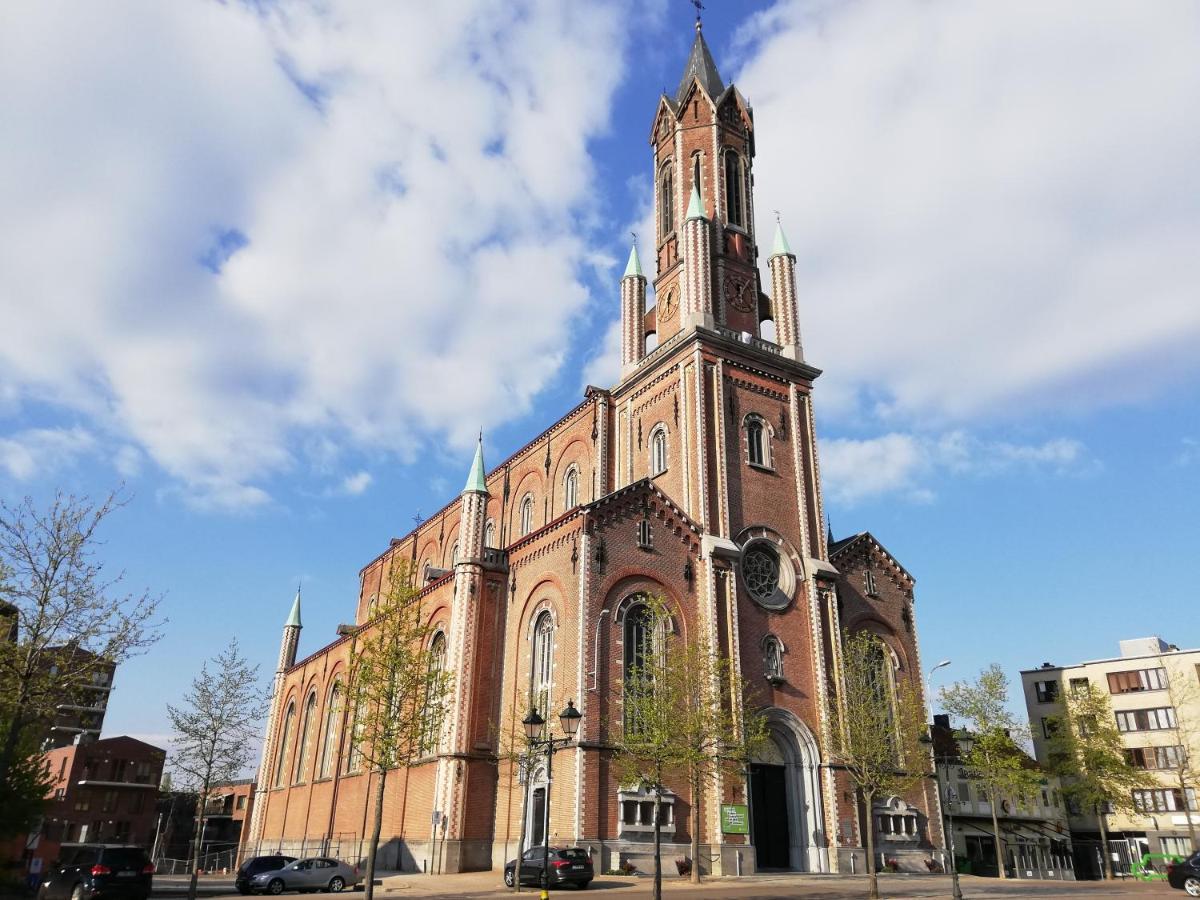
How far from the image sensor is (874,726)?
118 feet

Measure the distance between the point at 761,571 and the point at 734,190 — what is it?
76.6ft

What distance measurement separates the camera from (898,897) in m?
28.2

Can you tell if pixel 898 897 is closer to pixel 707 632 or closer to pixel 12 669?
pixel 707 632

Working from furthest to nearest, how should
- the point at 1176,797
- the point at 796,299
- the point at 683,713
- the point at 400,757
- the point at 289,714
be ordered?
the point at 289,714 → the point at 1176,797 → the point at 796,299 → the point at 683,713 → the point at 400,757

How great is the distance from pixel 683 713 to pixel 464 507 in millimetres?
16722

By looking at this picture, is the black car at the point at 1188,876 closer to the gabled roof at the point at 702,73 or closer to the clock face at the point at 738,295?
the clock face at the point at 738,295

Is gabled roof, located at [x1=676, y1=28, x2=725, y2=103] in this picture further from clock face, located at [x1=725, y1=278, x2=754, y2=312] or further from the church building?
clock face, located at [x1=725, y1=278, x2=754, y2=312]

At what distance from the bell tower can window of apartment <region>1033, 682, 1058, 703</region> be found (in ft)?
136

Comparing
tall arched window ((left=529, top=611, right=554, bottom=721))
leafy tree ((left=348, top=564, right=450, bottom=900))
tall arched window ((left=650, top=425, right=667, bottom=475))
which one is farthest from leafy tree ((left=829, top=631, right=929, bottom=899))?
leafy tree ((left=348, top=564, right=450, bottom=900))

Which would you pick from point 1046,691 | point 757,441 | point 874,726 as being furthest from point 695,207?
point 1046,691

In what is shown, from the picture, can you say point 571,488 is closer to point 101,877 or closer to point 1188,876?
point 101,877

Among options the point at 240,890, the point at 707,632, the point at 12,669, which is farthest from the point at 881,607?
the point at 12,669

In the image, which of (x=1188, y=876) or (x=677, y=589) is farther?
(x=677, y=589)

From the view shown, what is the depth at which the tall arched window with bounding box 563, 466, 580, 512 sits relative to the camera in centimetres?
4881
